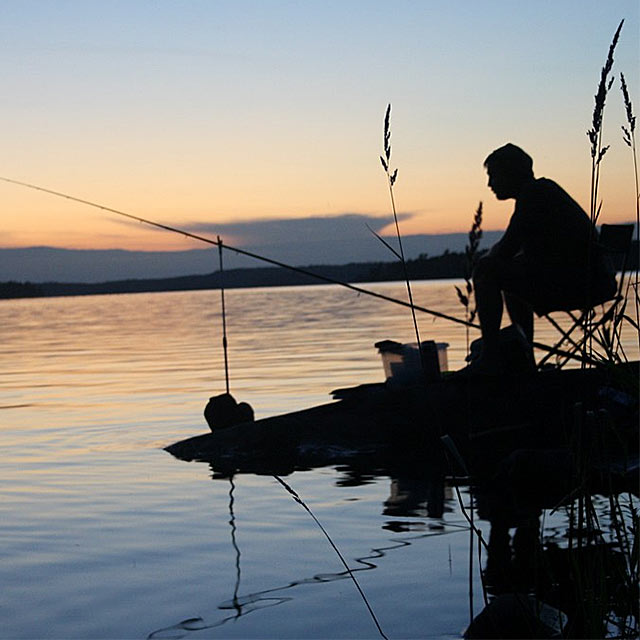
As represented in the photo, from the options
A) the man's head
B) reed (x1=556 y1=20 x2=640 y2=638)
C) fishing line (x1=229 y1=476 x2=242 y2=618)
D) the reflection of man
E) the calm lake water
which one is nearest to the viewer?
reed (x1=556 y1=20 x2=640 y2=638)

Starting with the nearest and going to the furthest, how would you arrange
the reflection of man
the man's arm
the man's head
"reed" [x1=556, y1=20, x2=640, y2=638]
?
"reed" [x1=556, y1=20, x2=640, y2=638], the reflection of man, the man's arm, the man's head

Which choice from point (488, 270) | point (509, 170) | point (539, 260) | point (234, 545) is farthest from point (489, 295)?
point (234, 545)

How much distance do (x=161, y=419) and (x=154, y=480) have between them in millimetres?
2889

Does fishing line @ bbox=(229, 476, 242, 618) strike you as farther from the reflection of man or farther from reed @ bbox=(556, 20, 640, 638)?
the reflection of man

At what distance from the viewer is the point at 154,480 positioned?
647 cm

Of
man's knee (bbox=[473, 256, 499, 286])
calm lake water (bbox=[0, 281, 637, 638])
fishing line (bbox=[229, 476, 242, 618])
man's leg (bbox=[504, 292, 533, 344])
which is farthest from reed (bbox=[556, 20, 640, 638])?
man's leg (bbox=[504, 292, 533, 344])

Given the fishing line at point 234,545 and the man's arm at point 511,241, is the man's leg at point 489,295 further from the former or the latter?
the fishing line at point 234,545

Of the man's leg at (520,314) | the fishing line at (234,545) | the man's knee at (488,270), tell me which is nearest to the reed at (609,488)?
the fishing line at (234,545)

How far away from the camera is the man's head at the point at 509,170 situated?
6473 millimetres

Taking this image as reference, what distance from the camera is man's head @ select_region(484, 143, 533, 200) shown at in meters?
6.47

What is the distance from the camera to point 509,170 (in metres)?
6.48

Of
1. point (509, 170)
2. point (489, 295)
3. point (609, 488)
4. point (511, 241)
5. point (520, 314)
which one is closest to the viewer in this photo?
point (609, 488)

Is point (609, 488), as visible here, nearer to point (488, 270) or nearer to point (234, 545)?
point (234, 545)

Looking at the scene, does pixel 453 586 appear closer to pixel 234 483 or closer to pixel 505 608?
pixel 505 608
